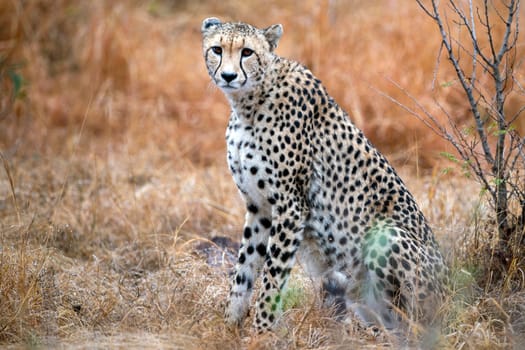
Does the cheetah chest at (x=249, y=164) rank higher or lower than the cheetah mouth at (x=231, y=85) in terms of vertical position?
lower

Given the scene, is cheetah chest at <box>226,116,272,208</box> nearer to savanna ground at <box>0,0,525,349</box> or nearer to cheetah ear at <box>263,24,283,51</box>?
cheetah ear at <box>263,24,283,51</box>

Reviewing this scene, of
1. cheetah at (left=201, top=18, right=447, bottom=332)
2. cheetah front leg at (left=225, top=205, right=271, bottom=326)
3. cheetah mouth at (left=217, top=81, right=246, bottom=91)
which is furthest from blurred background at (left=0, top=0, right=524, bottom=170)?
cheetah mouth at (left=217, top=81, right=246, bottom=91)

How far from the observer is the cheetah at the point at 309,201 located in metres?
3.46

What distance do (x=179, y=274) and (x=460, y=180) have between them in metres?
2.31

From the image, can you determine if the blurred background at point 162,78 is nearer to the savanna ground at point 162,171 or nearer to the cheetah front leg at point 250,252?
the savanna ground at point 162,171

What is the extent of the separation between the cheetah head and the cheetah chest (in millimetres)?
192

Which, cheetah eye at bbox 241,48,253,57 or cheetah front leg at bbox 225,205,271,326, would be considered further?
cheetah front leg at bbox 225,205,271,326

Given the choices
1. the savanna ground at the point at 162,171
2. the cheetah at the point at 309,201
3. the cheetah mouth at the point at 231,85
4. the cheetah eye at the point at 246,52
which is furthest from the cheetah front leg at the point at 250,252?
the cheetah eye at the point at 246,52

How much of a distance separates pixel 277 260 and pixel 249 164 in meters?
0.44

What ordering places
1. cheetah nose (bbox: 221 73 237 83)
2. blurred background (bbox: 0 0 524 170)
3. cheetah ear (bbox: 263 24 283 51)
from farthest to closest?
1. blurred background (bbox: 0 0 524 170)
2. cheetah ear (bbox: 263 24 283 51)
3. cheetah nose (bbox: 221 73 237 83)

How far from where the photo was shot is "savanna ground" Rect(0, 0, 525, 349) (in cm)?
344

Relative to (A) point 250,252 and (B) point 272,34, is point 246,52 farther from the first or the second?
(A) point 250,252

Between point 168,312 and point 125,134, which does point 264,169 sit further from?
point 125,134

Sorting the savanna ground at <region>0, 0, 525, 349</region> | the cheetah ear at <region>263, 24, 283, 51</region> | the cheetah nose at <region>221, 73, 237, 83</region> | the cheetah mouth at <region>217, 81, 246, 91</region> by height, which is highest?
the cheetah ear at <region>263, 24, 283, 51</region>
